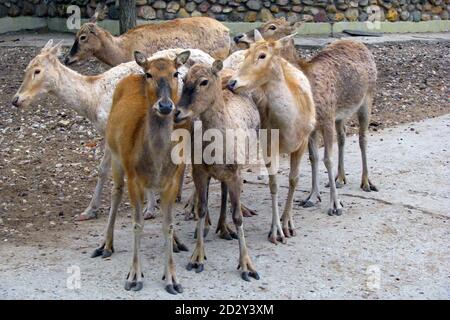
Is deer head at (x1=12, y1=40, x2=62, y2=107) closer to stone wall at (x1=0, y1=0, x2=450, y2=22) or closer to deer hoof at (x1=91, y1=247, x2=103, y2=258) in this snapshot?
deer hoof at (x1=91, y1=247, x2=103, y2=258)

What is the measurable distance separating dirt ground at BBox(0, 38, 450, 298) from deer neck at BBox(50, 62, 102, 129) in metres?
0.91

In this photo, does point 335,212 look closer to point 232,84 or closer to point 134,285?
point 232,84

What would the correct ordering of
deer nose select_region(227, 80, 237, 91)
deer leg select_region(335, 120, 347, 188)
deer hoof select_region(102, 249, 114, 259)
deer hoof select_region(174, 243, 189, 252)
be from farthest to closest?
deer leg select_region(335, 120, 347, 188), deer hoof select_region(174, 243, 189, 252), deer nose select_region(227, 80, 237, 91), deer hoof select_region(102, 249, 114, 259)

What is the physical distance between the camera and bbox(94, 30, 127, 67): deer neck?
8812 mm

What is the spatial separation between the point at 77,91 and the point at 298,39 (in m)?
8.11

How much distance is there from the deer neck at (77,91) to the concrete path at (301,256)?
1.00 m

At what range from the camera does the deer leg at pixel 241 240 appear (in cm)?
575

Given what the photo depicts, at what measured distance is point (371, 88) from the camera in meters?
8.15

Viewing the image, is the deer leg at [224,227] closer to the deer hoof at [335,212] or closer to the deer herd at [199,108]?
the deer herd at [199,108]

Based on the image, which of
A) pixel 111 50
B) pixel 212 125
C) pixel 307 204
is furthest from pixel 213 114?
pixel 111 50

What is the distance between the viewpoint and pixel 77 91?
7.22 m

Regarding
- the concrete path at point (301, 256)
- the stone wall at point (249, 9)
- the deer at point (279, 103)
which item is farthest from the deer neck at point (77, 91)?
the stone wall at point (249, 9)

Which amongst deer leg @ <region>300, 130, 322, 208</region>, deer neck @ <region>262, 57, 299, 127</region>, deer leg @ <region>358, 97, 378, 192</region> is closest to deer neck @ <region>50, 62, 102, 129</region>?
deer neck @ <region>262, 57, 299, 127</region>

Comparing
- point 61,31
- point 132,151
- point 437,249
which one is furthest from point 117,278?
point 61,31
